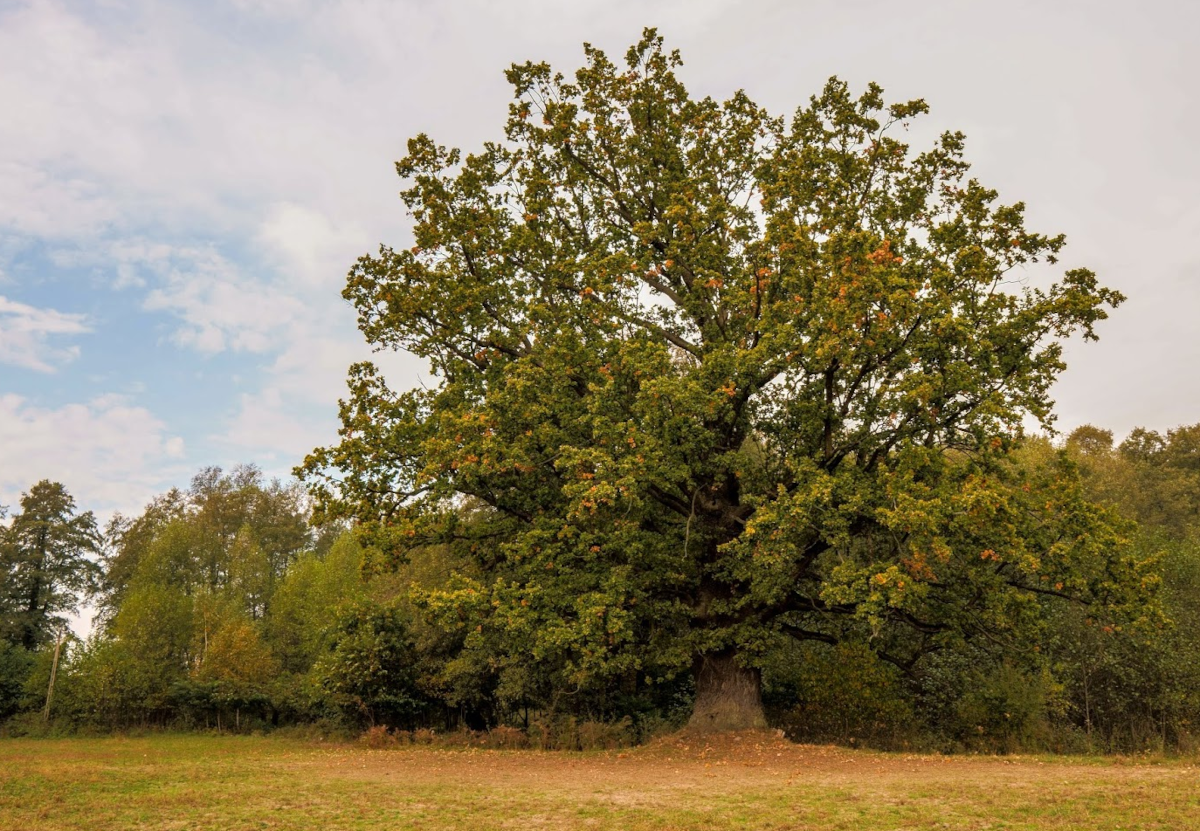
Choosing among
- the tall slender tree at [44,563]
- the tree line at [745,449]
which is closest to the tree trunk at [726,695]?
the tree line at [745,449]

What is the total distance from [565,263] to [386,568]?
8565 millimetres

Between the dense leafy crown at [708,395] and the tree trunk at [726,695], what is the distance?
111 centimetres

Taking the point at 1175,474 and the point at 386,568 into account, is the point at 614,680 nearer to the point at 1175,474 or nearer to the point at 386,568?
the point at 386,568

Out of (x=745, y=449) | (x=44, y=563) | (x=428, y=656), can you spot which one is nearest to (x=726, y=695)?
(x=745, y=449)

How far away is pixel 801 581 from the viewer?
64.5 ft

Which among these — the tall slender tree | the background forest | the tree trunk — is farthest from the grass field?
the tall slender tree

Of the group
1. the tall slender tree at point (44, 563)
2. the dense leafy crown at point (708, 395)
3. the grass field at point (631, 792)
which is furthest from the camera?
the tall slender tree at point (44, 563)

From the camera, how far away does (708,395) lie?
16.1m

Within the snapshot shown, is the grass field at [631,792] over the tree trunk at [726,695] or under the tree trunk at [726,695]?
under

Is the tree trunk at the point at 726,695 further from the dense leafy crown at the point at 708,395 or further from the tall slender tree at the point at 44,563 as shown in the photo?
the tall slender tree at the point at 44,563

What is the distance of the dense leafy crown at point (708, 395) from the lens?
15.5 meters

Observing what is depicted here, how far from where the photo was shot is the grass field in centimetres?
893

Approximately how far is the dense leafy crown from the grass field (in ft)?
8.86

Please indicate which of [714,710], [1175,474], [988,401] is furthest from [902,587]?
[1175,474]
